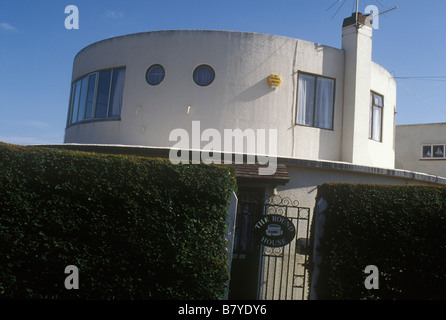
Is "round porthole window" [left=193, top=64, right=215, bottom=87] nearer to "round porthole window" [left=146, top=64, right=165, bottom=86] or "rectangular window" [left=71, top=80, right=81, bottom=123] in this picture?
"round porthole window" [left=146, top=64, right=165, bottom=86]

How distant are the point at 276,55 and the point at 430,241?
23.9ft

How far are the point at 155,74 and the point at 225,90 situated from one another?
229 centimetres

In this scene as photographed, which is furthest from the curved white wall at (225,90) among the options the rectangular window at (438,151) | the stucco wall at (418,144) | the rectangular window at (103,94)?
the rectangular window at (438,151)

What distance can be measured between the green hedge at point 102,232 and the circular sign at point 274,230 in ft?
4.61

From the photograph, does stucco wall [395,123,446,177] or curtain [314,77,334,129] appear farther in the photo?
stucco wall [395,123,446,177]

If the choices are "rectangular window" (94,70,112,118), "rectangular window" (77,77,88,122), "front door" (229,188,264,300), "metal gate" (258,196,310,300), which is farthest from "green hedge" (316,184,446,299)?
"rectangular window" (77,77,88,122)

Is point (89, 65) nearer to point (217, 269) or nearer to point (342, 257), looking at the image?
point (217, 269)

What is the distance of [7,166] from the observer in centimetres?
698

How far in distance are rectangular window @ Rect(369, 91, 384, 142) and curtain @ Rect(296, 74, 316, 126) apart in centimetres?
250

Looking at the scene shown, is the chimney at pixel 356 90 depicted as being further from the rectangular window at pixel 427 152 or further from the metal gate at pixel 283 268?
the rectangular window at pixel 427 152

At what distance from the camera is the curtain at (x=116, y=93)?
1346cm

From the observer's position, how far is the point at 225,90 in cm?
1245

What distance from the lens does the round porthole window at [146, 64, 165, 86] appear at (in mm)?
12953
